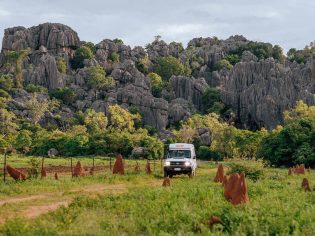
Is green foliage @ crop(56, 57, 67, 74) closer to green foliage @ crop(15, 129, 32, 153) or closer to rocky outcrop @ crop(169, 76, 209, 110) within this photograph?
rocky outcrop @ crop(169, 76, 209, 110)

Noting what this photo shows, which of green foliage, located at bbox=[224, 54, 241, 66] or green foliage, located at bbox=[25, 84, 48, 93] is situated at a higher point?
green foliage, located at bbox=[224, 54, 241, 66]

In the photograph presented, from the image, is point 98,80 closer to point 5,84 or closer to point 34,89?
point 34,89

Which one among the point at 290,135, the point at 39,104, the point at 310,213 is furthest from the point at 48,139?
the point at 310,213

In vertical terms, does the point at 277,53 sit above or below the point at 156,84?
above

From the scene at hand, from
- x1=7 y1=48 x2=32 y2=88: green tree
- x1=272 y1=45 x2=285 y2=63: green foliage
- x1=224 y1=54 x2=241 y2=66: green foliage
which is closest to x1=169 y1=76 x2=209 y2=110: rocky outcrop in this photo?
x1=224 y1=54 x2=241 y2=66: green foliage

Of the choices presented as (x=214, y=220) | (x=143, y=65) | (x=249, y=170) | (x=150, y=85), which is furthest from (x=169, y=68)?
(x=214, y=220)

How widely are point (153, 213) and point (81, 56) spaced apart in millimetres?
118741

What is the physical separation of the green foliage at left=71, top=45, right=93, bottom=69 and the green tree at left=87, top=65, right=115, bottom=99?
1636 centimetres

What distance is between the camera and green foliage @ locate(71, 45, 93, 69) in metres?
129

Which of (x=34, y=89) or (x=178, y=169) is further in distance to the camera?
(x=34, y=89)

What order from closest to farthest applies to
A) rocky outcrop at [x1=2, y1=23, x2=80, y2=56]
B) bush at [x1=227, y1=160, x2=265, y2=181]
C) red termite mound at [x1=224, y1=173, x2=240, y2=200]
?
1. red termite mound at [x1=224, y1=173, x2=240, y2=200]
2. bush at [x1=227, y1=160, x2=265, y2=181]
3. rocky outcrop at [x1=2, y1=23, x2=80, y2=56]

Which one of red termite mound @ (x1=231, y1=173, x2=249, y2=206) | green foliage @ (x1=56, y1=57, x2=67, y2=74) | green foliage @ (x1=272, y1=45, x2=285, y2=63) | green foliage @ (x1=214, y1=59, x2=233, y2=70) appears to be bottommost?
red termite mound @ (x1=231, y1=173, x2=249, y2=206)

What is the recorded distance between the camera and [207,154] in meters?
70.5

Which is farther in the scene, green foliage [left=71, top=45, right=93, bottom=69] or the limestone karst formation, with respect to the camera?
green foliage [left=71, top=45, right=93, bottom=69]
